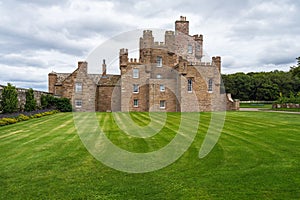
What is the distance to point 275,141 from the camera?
31.9ft

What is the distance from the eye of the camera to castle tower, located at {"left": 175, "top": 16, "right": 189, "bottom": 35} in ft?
132

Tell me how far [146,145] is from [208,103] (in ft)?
89.4

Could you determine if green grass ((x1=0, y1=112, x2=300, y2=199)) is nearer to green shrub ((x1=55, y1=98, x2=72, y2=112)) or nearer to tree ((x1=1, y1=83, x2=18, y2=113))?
tree ((x1=1, y1=83, x2=18, y2=113))

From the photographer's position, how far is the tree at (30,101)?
24569 millimetres

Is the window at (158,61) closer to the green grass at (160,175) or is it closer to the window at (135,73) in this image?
the window at (135,73)

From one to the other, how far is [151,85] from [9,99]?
61.2ft

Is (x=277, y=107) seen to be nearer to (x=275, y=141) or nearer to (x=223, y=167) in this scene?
(x=275, y=141)

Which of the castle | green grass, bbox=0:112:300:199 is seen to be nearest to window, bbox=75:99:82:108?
the castle

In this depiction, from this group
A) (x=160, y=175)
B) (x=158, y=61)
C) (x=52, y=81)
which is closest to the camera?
(x=160, y=175)

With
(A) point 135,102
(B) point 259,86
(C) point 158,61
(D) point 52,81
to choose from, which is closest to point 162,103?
(A) point 135,102

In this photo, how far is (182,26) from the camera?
40562 mm

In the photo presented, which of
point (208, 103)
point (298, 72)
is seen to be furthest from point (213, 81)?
point (298, 72)

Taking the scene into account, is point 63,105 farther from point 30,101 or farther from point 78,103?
point 30,101

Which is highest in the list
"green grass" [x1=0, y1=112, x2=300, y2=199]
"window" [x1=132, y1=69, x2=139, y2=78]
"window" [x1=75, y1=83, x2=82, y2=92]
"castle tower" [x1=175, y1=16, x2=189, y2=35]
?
"castle tower" [x1=175, y1=16, x2=189, y2=35]
